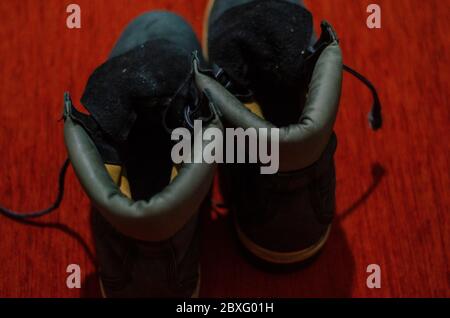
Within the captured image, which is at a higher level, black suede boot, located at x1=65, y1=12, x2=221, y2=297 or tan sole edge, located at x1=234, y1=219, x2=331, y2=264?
black suede boot, located at x1=65, y1=12, x2=221, y2=297

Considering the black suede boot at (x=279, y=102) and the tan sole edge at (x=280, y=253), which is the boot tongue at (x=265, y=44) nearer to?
the black suede boot at (x=279, y=102)

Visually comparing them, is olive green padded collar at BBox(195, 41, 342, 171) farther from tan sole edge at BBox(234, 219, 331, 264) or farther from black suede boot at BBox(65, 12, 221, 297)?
tan sole edge at BBox(234, 219, 331, 264)

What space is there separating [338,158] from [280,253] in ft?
0.60

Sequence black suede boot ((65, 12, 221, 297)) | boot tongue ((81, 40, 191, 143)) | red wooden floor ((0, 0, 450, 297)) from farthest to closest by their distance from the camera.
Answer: red wooden floor ((0, 0, 450, 297)), boot tongue ((81, 40, 191, 143)), black suede boot ((65, 12, 221, 297))

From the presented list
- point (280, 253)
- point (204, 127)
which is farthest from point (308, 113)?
point (280, 253)

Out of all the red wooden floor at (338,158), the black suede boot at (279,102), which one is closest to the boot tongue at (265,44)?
the black suede boot at (279,102)

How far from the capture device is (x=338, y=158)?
856 mm

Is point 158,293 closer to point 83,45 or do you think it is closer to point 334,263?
point 334,263

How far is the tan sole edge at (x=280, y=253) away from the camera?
0.76 meters

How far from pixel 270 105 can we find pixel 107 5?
1.23 ft

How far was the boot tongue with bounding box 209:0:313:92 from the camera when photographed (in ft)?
2.39

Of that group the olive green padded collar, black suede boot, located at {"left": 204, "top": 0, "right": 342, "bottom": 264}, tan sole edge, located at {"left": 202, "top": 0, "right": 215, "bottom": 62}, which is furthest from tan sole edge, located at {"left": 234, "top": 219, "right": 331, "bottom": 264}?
tan sole edge, located at {"left": 202, "top": 0, "right": 215, "bottom": 62}

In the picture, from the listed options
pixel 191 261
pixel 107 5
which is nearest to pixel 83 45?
pixel 107 5

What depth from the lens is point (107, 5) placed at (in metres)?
0.97
